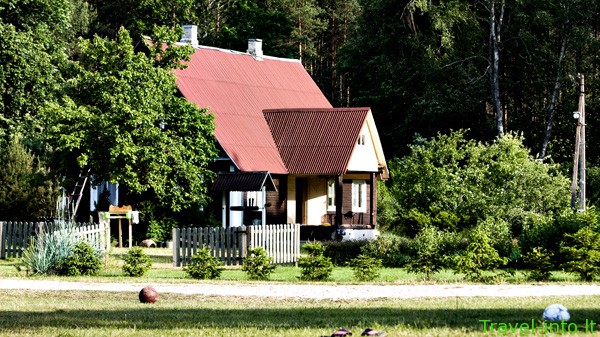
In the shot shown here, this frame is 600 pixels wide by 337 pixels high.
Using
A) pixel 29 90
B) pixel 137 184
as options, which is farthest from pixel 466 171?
pixel 29 90

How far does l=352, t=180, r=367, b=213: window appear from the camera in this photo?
51.8 meters

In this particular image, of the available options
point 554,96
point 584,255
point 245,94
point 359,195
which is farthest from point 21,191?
point 554,96

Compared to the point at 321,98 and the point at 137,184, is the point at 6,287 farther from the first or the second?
the point at 321,98

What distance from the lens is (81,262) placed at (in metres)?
27.0

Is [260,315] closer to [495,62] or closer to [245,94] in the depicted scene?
[245,94]

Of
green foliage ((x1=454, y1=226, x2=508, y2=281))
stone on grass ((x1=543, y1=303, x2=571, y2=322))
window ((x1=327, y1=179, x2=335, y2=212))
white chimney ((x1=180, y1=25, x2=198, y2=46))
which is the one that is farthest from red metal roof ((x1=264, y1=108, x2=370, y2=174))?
stone on grass ((x1=543, y1=303, x2=571, y2=322))

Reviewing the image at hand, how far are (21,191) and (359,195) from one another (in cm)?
1603

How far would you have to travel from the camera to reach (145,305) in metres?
19.0

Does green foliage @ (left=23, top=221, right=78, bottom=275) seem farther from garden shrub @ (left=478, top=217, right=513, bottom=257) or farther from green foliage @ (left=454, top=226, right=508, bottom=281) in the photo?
garden shrub @ (left=478, top=217, right=513, bottom=257)

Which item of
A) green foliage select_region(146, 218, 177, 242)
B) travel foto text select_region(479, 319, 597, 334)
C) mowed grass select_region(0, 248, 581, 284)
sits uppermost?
green foliage select_region(146, 218, 177, 242)

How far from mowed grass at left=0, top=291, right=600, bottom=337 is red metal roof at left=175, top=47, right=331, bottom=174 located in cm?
2354

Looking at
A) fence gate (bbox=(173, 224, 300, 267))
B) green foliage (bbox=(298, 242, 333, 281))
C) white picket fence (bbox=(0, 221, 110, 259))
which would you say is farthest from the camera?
white picket fence (bbox=(0, 221, 110, 259))

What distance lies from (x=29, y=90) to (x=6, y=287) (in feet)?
109

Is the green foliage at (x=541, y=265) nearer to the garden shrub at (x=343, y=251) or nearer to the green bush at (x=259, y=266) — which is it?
the green bush at (x=259, y=266)
